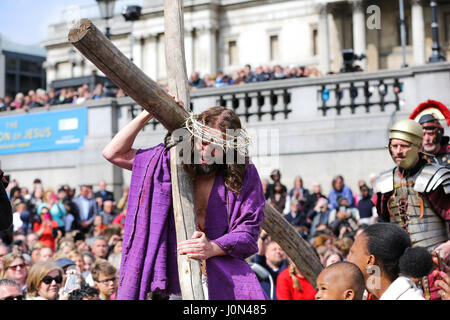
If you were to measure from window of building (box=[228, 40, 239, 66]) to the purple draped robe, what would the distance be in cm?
5330

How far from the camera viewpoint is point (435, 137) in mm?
7133

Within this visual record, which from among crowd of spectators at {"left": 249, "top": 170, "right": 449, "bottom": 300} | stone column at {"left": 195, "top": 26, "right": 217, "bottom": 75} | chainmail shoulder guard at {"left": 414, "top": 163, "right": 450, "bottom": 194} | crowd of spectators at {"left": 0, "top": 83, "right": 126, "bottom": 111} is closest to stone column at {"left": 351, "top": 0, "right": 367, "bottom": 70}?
stone column at {"left": 195, "top": 26, "right": 217, "bottom": 75}

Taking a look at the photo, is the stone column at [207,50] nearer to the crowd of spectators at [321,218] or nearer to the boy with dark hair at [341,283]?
the crowd of spectators at [321,218]

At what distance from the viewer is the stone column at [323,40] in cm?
5312

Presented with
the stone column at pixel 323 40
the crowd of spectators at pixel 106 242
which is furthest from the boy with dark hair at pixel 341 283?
the stone column at pixel 323 40

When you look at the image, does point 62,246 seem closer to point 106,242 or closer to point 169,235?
point 106,242

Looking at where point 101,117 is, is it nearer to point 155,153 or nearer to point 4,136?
point 4,136

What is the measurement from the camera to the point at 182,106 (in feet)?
15.3

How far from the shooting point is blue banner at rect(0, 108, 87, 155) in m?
20.2

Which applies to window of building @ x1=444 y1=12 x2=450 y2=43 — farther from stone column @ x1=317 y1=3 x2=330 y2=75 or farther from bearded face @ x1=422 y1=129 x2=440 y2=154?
bearded face @ x1=422 y1=129 x2=440 y2=154

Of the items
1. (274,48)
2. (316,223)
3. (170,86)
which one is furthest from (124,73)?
(274,48)

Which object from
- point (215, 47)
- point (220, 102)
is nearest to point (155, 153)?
point (220, 102)
